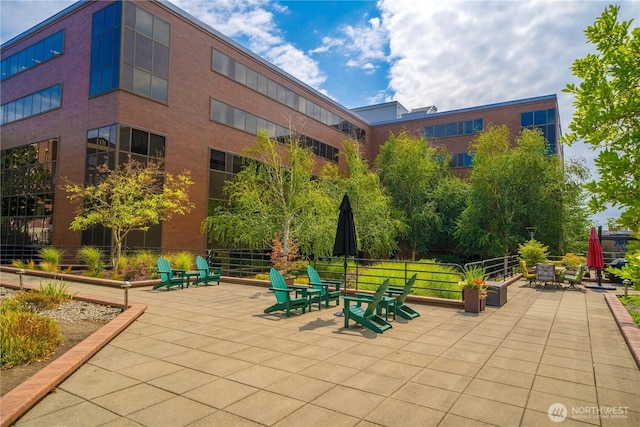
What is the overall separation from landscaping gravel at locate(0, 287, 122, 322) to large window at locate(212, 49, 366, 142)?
74.4 feet

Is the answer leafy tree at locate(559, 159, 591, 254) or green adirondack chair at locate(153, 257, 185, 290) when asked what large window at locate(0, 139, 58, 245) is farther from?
leafy tree at locate(559, 159, 591, 254)

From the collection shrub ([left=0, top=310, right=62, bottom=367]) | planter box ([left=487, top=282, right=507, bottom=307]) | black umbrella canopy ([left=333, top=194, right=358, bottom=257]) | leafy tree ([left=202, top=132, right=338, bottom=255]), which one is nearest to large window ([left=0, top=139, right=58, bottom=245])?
leafy tree ([left=202, top=132, right=338, bottom=255])

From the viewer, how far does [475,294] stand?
983cm

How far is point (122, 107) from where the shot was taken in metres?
22.4

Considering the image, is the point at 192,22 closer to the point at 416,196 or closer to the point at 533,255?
the point at 416,196

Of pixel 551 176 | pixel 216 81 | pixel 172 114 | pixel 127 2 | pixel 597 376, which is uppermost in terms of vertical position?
pixel 127 2

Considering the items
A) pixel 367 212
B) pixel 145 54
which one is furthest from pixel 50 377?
pixel 145 54

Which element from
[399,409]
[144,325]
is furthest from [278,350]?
[144,325]

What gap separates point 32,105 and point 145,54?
37.7 ft

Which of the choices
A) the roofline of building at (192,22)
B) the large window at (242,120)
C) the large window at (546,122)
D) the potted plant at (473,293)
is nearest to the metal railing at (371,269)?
the potted plant at (473,293)

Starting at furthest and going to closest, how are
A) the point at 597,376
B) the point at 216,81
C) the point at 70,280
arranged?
the point at 216,81 < the point at 70,280 < the point at 597,376

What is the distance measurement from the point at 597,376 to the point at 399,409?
3142mm

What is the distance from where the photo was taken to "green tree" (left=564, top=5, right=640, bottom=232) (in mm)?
3613

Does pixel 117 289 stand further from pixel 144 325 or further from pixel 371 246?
pixel 371 246
